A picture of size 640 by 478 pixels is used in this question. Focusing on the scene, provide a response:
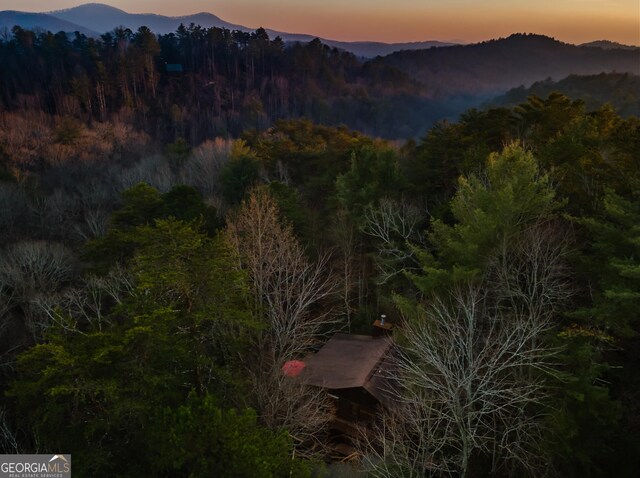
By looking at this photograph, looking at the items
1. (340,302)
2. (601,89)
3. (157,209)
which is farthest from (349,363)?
(601,89)

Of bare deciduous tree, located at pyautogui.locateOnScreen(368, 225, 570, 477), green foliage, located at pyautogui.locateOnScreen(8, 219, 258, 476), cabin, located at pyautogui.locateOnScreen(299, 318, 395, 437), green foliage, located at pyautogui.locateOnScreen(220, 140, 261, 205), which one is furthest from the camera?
green foliage, located at pyautogui.locateOnScreen(220, 140, 261, 205)

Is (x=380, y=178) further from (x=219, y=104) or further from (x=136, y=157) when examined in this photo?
(x=219, y=104)

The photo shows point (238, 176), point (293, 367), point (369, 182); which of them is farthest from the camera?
point (238, 176)

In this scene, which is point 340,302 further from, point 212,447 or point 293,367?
point 212,447

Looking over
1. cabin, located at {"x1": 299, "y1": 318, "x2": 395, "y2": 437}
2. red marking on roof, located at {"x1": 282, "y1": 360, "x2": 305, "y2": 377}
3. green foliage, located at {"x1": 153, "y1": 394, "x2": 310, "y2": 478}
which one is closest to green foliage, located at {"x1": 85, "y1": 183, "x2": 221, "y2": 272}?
red marking on roof, located at {"x1": 282, "y1": 360, "x2": 305, "y2": 377}

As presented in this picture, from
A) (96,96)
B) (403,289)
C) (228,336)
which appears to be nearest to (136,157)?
(96,96)

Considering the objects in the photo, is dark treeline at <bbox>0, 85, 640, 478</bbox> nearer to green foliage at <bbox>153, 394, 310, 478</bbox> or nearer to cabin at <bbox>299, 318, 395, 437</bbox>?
green foliage at <bbox>153, 394, 310, 478</bbox>
